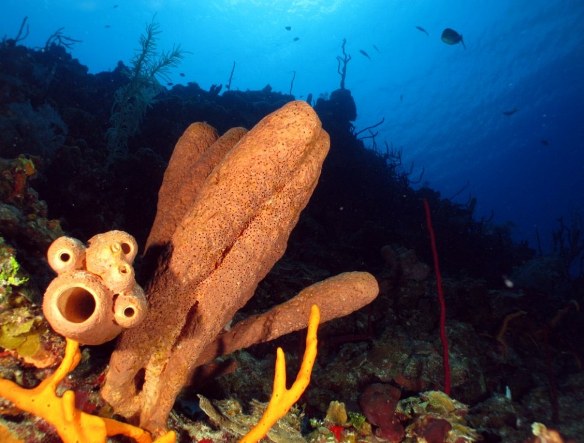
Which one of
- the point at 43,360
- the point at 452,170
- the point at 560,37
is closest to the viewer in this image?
the point at 43,360

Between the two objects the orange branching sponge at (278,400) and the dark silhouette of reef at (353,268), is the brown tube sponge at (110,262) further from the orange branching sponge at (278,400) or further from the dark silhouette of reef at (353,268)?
the dark silhouette of reef at (353,268)

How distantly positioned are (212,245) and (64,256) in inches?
26.7

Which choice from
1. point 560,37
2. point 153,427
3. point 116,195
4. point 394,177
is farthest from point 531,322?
point 560,37

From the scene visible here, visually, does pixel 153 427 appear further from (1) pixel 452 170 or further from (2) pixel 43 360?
(1) pixel 452 170

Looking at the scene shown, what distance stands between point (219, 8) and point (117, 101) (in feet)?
224

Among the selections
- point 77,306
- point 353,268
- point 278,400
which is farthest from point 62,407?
point 353,268

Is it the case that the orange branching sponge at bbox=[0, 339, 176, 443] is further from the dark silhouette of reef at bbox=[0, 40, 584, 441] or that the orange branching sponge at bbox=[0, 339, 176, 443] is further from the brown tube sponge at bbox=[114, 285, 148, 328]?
the dark silhouette of reef at bbox=[0, 40, 584, 441]

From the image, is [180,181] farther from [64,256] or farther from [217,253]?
[64,256]

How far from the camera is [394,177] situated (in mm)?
15016

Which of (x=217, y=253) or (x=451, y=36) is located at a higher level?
(x=451, y=36)

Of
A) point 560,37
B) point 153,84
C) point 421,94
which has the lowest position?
point 153,84

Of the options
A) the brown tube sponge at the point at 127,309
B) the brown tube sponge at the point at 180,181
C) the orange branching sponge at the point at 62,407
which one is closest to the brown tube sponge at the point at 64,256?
the brown tube sponge at the point at 127,309

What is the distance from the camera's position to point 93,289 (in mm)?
1360

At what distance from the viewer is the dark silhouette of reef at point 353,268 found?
4.76m
